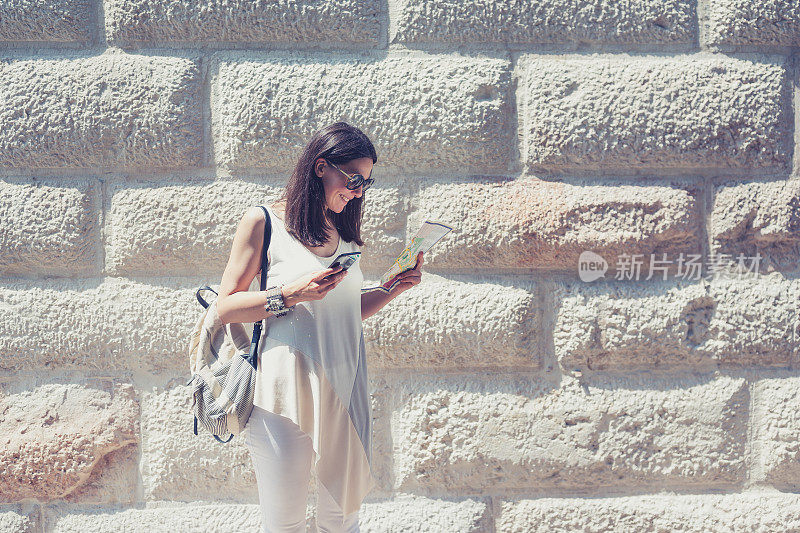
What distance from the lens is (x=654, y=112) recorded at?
8.02 ft

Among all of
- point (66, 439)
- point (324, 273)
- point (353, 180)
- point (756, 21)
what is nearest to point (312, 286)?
point (324, 273)

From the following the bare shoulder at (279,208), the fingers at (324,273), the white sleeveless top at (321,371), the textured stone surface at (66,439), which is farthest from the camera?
the textured stone surface at (66,439)

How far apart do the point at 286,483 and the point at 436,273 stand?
3.26 ft

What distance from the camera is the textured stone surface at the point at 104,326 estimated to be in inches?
94.4

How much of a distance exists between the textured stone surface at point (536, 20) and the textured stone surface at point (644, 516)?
5.75ft

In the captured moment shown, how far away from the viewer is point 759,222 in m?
2.46

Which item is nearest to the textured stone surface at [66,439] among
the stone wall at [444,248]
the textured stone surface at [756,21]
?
the stone wall at [444,248]

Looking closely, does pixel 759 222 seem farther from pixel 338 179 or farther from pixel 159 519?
pixel 159 519

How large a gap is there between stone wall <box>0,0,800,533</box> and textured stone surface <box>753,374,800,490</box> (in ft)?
0.04

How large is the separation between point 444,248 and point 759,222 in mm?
1198

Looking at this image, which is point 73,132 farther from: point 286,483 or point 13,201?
point 286,483

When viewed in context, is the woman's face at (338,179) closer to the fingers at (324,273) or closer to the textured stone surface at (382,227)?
the fingers at (324,273)

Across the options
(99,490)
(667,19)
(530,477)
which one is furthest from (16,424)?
(667,19)

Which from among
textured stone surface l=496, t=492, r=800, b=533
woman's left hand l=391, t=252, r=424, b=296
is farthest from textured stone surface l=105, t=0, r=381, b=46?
textured stone surface l=496, t=492, r=800, b=533
